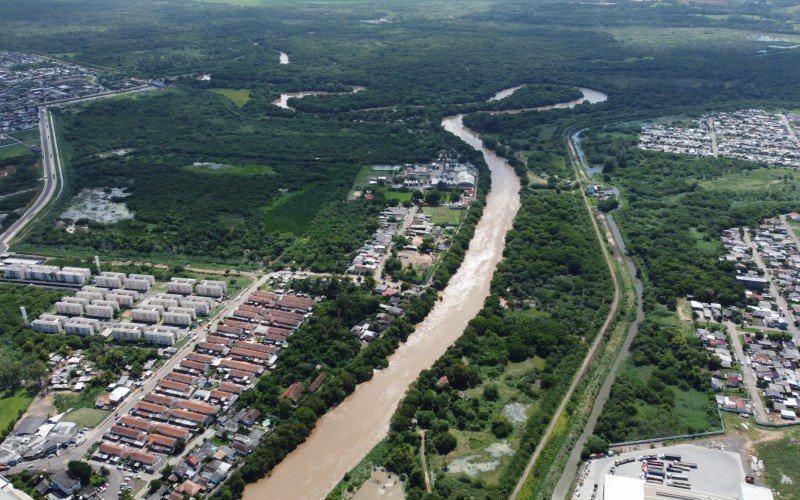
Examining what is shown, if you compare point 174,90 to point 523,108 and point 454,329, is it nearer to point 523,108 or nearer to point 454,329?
point 523,108

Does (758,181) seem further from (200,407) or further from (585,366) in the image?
(200,407)

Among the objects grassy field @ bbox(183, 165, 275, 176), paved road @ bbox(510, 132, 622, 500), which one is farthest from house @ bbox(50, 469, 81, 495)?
grassy field @ bbox(183, 165, 275, 176)

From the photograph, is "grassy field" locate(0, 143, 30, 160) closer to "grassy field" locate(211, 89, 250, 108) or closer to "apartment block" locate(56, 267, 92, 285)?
"grassy field" locate(211, 89, 250, 108)

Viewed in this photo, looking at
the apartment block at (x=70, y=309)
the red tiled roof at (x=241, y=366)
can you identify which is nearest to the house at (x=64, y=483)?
the red tiled roof at (x=241, y=366)

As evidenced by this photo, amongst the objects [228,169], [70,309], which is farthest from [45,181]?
[70,309]

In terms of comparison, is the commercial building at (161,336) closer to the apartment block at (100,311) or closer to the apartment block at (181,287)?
the apartment block at (100,311)
